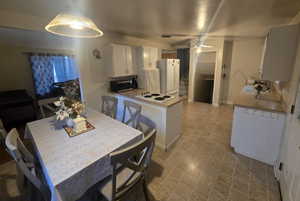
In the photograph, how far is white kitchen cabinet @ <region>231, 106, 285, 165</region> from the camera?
198 centimetres

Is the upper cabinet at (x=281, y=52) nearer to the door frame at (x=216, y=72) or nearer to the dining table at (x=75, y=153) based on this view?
the dining table at (x=75, y=153)

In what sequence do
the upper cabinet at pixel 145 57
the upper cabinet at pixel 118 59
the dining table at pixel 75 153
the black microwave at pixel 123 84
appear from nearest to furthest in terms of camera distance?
the dining table at pixel 75 153 → the upper cabinet at pixel 118 59 → the black microwave at pixel 123 84 → the upper cabinet at pixel 145 57

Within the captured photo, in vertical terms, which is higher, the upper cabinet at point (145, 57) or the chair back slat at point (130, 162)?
the upper cabinet at point (145, 57)

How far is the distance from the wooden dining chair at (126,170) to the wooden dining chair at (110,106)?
1374 millimetres

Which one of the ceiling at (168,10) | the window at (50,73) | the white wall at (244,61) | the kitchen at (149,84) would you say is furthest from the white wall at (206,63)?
the window at (50,73)

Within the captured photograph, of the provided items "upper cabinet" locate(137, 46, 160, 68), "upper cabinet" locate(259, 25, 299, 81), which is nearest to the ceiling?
"upper cabinet" locate(259, 25, 299, 81)

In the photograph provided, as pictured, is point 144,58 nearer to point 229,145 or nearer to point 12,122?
point 229,145

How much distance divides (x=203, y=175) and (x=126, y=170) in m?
1.16

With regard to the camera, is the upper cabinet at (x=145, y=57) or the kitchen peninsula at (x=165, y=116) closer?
the kitchen peninsula at (x=165, y=116)

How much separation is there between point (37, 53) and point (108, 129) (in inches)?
221

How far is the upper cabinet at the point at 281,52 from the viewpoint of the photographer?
5.82 feet

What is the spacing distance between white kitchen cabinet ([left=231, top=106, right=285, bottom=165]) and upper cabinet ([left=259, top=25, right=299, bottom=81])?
559mm

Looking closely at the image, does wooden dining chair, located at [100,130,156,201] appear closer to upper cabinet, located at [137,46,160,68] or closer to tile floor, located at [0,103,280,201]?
tile floor, located at [0,103,280,201]

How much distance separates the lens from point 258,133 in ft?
6.97
